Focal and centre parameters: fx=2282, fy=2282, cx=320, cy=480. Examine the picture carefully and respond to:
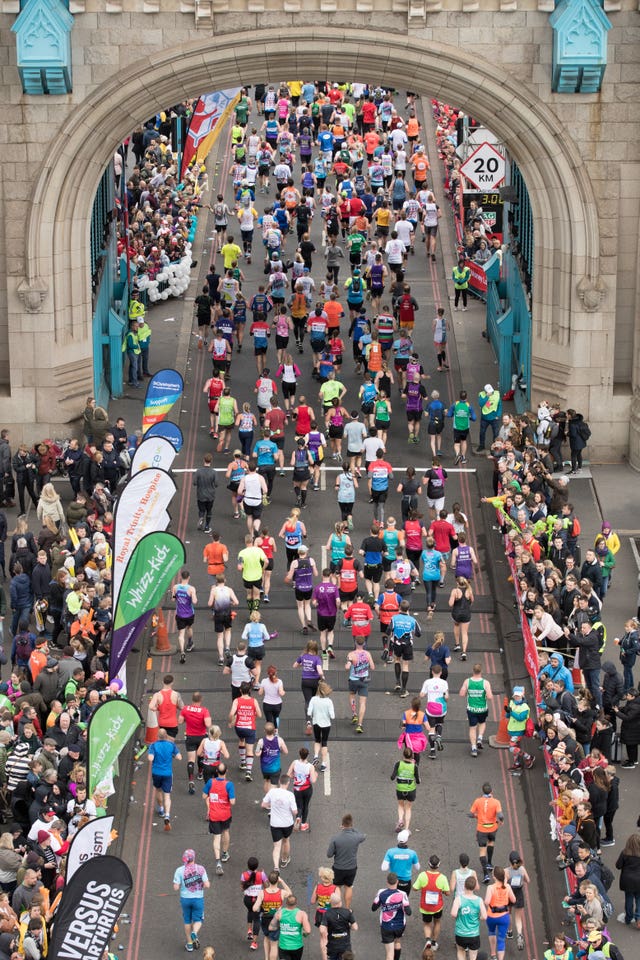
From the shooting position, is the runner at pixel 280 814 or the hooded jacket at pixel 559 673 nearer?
the runner at pixel 280 814

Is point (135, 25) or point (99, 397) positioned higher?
point (135, 25)

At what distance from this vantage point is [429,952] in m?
27.6

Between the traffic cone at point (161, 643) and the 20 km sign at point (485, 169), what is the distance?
18.8 metres

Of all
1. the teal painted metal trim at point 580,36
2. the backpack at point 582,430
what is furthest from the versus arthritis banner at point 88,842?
the teal painted metal trim at point 580,36

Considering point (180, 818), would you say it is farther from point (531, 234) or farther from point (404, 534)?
point (531, 234)

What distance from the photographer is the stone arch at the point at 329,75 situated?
4384cm

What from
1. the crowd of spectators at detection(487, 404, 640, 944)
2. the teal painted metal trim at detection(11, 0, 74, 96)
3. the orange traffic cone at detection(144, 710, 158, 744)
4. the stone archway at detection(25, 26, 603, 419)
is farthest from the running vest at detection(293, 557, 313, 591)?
the teal painted metal trim at detection(11, 0, 74, 96)

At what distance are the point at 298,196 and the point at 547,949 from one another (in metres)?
32.3

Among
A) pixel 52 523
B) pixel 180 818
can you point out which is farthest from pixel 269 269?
pixel 180 818

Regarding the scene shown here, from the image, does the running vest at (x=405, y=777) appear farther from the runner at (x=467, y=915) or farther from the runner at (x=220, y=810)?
the runner at (x=467, y=915)

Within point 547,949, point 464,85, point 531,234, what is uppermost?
point 464,85

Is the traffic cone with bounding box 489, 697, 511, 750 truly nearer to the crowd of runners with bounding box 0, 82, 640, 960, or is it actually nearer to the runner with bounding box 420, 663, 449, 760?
the crowd of runners with bounding box 0, 82, 640, 960

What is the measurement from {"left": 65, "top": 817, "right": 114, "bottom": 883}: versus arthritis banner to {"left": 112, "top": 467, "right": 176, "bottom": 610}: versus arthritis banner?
22.0ft

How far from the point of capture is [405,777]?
3183cm
